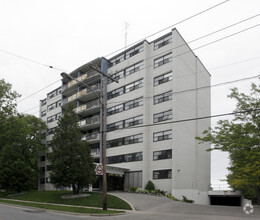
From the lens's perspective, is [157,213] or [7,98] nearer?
[157,213]

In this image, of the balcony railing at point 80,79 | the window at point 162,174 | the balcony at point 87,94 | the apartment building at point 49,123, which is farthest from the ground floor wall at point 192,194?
the apartment building at point 49,123

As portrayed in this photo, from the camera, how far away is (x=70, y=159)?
27.7m

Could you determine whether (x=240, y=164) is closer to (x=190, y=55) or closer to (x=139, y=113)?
(x=139, y=113)

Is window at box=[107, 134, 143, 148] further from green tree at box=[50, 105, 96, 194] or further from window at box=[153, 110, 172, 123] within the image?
green tree at box=[50, 105, 96, 194]

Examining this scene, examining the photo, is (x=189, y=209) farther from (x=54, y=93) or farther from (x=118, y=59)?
(x=54, y=93)

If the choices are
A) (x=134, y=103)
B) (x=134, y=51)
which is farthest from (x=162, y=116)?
(x=134, y=51)

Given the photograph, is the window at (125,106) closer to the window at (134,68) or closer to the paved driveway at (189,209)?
the window at (134,68)

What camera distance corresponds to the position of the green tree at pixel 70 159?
27266 millimetres

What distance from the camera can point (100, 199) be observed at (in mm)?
24547

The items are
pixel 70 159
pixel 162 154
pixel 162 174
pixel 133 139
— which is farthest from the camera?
pixel 133 139

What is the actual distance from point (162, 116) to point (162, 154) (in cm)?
465

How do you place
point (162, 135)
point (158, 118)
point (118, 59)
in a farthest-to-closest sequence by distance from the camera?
1. point (118, 59)
2. point (158, 118)
3. point (162, 135)

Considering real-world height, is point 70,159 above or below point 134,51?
below

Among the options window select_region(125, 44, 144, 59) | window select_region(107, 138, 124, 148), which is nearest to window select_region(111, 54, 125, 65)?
window select_region(125, 44, 144, 59)
